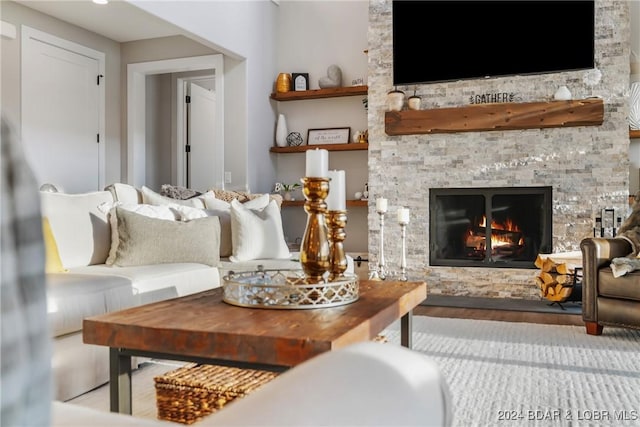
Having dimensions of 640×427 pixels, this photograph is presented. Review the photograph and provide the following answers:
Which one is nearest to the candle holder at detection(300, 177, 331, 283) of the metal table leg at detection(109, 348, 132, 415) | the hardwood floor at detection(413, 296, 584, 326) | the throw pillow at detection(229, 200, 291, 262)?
the metal table leg at detection(109, 348, 132, 415)

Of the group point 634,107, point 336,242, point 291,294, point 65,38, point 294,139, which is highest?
point 65,38

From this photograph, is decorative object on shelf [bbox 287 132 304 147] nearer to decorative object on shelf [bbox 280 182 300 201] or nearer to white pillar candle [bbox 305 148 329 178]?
decorative object on shelf [bbox 280 182 300 201]

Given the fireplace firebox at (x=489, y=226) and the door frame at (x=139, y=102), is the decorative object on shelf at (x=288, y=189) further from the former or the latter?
the fireplace firebox at (x=489, y=226)

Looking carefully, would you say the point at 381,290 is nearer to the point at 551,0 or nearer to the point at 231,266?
the point at 231,266

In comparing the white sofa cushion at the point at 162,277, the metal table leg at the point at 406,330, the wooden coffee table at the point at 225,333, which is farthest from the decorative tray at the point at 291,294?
the white sofa cushion at the point at 162,277

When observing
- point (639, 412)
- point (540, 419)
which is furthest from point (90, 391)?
point (639, 412)

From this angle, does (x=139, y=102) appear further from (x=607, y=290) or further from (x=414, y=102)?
(x=607, y=290)

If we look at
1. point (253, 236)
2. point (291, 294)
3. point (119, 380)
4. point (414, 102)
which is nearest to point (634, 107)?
point (414, 102)

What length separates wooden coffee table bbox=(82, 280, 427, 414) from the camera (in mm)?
1292

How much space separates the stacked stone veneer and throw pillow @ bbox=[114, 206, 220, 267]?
2.35 metres

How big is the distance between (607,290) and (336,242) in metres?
2.09

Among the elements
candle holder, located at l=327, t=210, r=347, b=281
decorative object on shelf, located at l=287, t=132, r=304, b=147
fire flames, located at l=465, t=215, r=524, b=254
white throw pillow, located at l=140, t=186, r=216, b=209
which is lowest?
fire flames, located at l=465, t=215, r=524, b=254

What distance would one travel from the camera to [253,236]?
3775 millimetres

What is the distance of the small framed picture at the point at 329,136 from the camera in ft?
19.7
